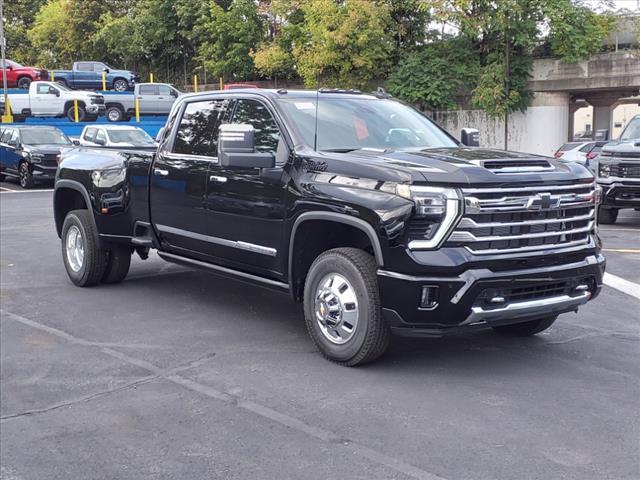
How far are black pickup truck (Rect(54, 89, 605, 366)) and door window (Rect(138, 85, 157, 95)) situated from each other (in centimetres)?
2827

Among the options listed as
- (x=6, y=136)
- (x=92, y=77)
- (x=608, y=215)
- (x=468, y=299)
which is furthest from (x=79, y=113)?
(x=468, y=299)

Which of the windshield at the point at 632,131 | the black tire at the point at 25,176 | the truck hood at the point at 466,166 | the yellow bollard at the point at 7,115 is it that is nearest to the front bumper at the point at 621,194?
the windshield at the point at 632,131

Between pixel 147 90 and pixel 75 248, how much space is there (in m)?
27.3

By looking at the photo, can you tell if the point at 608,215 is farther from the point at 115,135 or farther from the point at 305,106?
the point at 115,135

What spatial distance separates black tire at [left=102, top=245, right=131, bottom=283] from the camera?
8.38 m

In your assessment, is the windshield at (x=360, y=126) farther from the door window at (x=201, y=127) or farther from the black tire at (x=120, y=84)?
the black tire at (x=120, y=84)

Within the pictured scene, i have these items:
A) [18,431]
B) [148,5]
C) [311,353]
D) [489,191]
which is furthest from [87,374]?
[148,5]

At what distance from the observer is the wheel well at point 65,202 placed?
883cm

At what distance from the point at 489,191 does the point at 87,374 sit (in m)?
3.05

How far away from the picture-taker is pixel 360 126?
6.36m

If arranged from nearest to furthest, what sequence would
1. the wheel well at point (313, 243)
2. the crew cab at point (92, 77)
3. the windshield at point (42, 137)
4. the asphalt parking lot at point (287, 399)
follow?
the asphalt parking lot at point (287, 399) → the wheel well at point (313, 243) → the windshield at point (42, 137) → the crew cab at point (92, 77)

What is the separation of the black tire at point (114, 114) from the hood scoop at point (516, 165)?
3060 cm

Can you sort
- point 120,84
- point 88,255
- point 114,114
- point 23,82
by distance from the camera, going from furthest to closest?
point 120,84 → point 23,82 → point 114,114 → point 88,255

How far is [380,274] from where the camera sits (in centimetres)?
505
